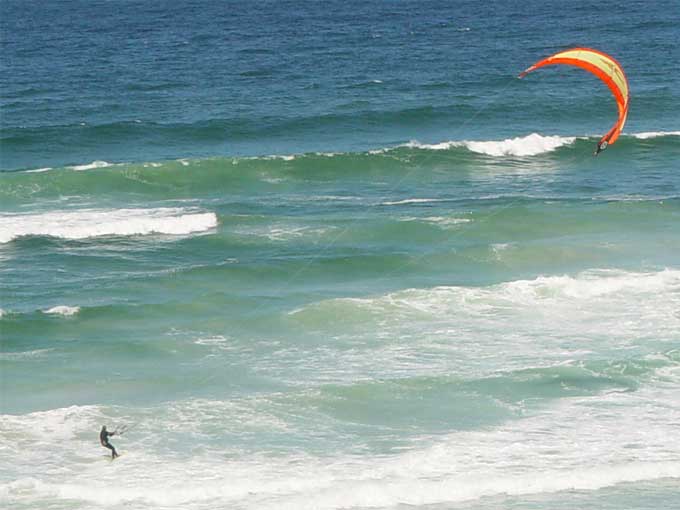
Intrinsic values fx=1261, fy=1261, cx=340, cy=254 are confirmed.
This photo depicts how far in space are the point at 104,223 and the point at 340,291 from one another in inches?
331

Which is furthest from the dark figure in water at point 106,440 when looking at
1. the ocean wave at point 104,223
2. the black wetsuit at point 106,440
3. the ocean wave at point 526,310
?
the ocean wave at point 104,223

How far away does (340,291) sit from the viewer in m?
27.8

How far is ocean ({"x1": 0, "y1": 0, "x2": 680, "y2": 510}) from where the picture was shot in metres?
19.6

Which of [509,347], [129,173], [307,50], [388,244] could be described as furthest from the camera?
[307,50]

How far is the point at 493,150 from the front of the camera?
41.9m

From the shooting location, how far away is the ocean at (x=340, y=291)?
1956cm

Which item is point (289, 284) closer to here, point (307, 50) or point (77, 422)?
point (77, 422)

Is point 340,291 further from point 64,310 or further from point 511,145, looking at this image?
point 511,145

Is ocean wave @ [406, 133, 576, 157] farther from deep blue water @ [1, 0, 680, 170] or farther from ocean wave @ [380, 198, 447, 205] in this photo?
ocean wave @ [380, 198, 447, 205]

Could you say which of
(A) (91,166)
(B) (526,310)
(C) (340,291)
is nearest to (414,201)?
(C) (340,291)

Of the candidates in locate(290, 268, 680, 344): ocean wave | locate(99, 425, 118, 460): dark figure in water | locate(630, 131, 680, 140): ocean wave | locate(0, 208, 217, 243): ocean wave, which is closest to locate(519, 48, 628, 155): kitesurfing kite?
locate(290, 268, 680, 344): ocean wave

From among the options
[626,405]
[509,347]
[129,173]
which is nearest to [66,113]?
[129,173]

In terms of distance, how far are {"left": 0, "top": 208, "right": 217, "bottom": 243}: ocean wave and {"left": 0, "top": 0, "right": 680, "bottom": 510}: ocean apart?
10 centimetres

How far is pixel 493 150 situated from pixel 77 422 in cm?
2366
